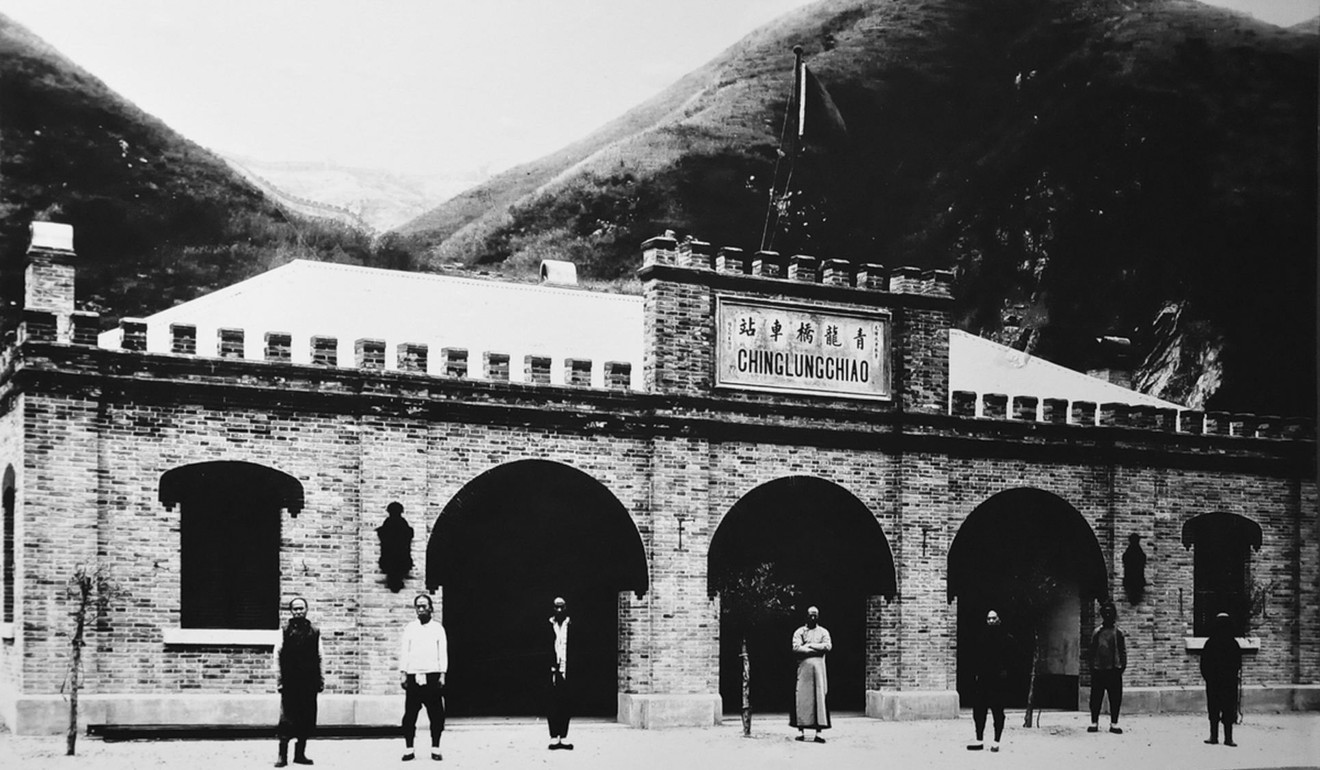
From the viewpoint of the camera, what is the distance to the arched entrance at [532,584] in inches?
679

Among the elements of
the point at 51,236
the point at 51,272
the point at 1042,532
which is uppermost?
the point at 51,236

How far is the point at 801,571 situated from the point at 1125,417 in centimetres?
513

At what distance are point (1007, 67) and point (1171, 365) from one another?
17.6 ft

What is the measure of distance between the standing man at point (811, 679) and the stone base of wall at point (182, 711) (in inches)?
173

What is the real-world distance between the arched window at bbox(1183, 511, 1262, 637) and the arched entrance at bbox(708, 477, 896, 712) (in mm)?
4913

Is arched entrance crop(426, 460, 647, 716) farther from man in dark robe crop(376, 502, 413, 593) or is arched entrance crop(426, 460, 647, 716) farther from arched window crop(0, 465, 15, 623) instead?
arched window crop(0, 465, 15, 623)

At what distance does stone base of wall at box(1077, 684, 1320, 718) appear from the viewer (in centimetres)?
1944

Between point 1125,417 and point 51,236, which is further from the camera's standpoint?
point 1125,417

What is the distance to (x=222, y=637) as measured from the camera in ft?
48.6

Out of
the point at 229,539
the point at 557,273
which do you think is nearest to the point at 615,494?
the point at 557,273

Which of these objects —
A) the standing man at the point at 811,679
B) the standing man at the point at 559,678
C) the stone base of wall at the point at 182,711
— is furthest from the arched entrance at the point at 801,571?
the stone base of wall at the point at 182,711

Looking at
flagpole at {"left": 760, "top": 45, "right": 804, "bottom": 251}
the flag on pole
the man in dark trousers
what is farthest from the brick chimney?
the man in dark trousers

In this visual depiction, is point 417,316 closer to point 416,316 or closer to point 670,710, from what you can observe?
point 416,316

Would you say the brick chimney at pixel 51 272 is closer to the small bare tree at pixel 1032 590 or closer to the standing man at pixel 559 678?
the standing man at pixel 559 678
